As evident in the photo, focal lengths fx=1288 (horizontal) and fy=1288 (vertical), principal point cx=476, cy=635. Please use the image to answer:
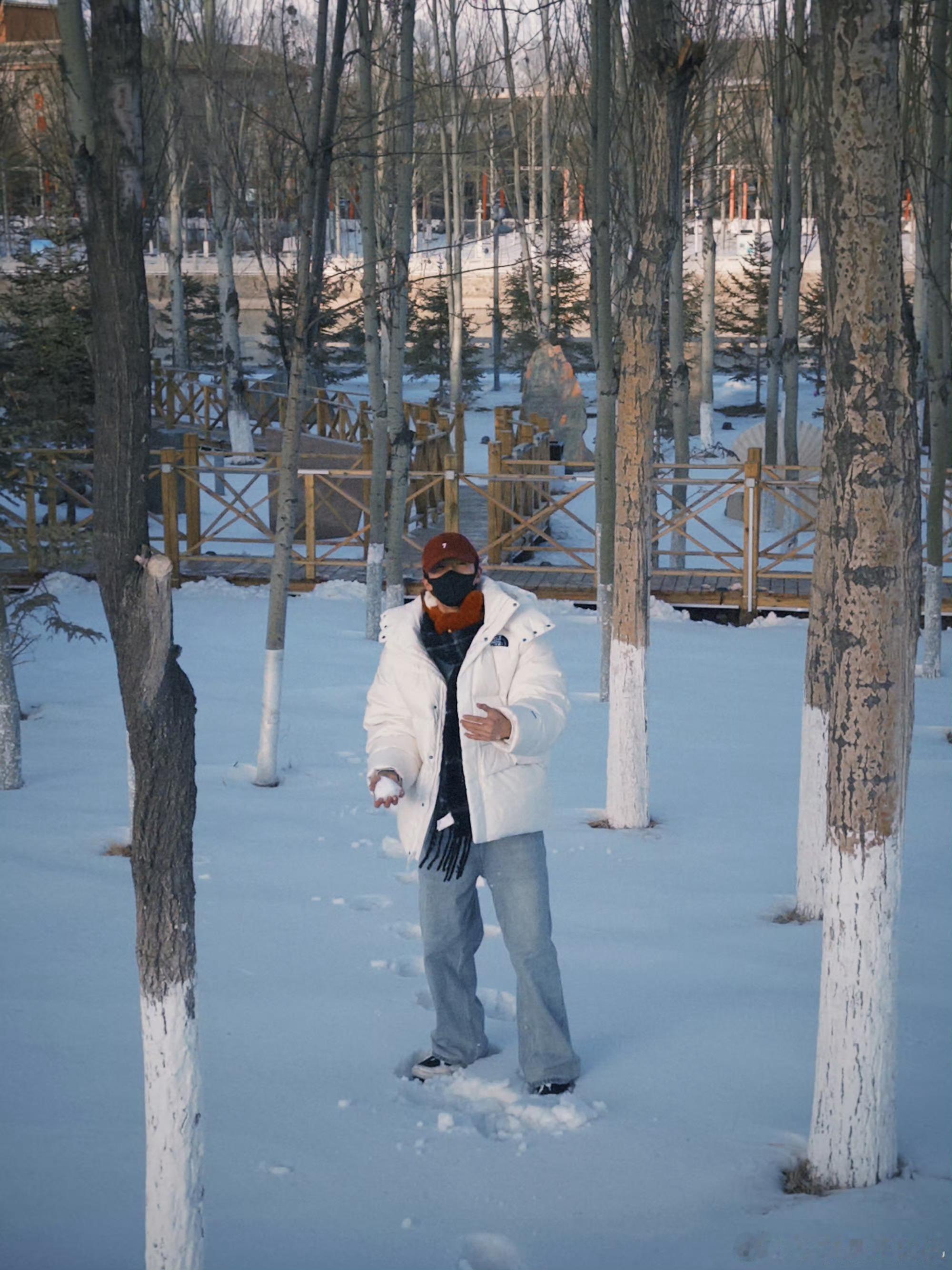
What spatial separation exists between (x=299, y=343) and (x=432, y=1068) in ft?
12.2

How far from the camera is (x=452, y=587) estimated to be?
3.05 m

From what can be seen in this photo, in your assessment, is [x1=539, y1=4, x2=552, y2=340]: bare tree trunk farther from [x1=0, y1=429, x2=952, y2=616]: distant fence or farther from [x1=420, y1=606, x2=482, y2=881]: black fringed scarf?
[x1=420, y1=606, x2=482, y2=881]: black fringed scarf

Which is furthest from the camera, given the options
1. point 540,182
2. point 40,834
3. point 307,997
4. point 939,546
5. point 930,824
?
point 540,182

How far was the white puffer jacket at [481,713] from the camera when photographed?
3.04m

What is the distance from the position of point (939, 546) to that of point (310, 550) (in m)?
5.35

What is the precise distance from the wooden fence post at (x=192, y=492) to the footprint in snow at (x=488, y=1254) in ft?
30.8

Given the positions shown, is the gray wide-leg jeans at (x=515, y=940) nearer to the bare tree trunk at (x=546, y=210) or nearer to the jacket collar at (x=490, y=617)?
the jacket collar at (x=490, y=617)

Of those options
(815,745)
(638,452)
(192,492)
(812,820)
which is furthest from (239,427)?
(812,820)

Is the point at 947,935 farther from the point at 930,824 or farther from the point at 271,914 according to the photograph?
the point at 271,914

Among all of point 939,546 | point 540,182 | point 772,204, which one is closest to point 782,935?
point 939,546

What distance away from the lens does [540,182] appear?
3234cm

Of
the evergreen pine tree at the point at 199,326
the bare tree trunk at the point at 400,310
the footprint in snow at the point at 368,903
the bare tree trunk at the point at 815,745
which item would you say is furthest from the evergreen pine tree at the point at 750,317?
the footprint in snow at the point at 368,903

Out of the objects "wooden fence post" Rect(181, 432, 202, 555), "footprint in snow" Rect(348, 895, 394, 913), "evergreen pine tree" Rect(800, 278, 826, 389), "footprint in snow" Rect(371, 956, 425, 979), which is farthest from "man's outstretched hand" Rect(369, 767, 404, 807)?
"evergreen pine tree" Rect(800, 278, 826, 389)

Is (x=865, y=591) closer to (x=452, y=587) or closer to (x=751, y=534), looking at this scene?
Answer: (x=452, y=587)
